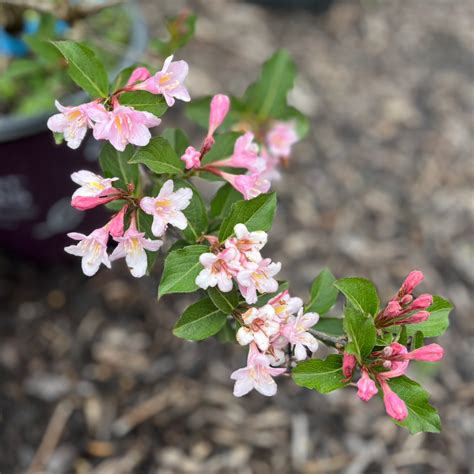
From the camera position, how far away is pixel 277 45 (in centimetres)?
352

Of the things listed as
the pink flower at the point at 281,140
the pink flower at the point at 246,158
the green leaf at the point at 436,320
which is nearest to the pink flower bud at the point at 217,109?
the pink flower at the point at 246,158

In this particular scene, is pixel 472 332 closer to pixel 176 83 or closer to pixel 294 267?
pixel 294 267

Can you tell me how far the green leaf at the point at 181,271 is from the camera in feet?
3.43

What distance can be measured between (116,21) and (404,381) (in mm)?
1836

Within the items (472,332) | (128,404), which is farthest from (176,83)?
(472,332)

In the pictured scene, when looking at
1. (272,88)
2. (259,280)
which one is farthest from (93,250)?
(272,88)

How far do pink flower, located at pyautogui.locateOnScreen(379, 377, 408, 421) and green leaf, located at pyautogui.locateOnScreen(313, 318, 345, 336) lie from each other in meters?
0.21

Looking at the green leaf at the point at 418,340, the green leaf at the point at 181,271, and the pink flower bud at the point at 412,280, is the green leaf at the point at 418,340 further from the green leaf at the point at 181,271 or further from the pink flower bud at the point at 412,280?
the green leaf at the point at 181,271

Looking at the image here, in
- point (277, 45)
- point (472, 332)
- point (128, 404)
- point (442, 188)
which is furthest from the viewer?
point (277, 45)

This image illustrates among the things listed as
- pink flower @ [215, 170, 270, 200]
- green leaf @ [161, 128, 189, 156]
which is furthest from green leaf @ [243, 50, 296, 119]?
pink flower @ [215, 170, 270, 200]

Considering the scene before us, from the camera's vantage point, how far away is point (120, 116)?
3.40ft

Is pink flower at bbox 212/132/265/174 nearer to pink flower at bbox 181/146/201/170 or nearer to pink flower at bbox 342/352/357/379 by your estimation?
pink flower at bbox 181/146/201/170

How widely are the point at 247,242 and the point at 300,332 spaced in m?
0.16

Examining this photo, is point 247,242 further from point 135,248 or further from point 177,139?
point 177,139
